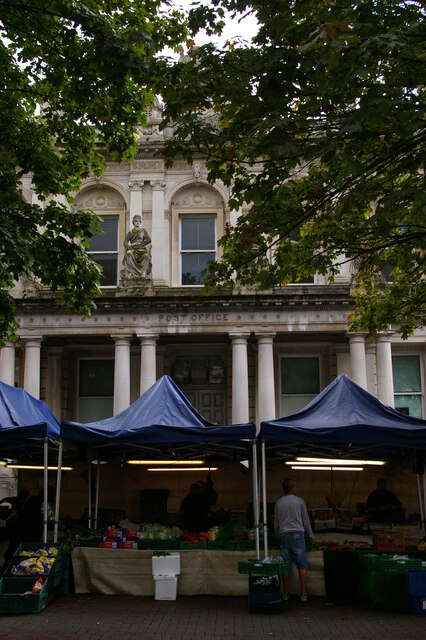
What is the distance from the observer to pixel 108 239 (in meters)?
25.7

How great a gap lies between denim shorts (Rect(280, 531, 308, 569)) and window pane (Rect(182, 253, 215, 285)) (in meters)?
13.7

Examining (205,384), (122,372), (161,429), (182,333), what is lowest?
(161,429)

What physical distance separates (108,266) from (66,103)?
10.9 meters

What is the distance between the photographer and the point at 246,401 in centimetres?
2253

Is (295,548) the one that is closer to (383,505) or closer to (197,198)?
(383,505)

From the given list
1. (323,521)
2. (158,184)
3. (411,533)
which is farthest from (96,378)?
(411,533)

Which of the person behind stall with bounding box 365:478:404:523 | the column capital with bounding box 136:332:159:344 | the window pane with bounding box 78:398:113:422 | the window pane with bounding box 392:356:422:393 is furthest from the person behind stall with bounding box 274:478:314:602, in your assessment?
the window pane with bounding box 78:398:113:422

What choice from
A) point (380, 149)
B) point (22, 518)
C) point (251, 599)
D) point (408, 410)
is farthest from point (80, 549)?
point (408, 410)

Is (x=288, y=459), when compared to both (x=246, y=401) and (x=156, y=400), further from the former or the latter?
(x=246, y=401)

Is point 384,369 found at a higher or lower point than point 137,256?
lower

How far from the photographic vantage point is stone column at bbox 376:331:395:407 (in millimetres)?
22641

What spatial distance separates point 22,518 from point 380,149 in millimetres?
9722

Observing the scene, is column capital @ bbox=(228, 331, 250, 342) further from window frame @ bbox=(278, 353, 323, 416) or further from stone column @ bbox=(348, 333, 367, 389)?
stone column @ bbox=(348, 333, 367, 389)

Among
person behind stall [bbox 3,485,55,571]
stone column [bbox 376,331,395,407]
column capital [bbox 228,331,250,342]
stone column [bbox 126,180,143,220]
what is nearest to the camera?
person behind stall [bbox 3,485,55,571]
